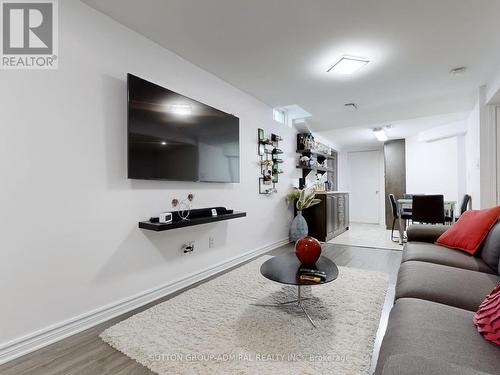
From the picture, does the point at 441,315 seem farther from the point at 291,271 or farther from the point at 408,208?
the point at 408,208

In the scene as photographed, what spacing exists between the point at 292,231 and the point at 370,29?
10.9 feet

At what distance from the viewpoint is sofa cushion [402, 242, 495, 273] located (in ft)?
6.19

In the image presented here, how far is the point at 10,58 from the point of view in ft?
5.55

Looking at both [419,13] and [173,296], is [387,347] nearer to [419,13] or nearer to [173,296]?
[173,296]

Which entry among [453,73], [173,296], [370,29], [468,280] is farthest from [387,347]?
[453,73]

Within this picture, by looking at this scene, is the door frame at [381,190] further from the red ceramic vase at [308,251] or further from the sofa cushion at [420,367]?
the sofa cushion at [420,367]

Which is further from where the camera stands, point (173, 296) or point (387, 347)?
point (173, 296)

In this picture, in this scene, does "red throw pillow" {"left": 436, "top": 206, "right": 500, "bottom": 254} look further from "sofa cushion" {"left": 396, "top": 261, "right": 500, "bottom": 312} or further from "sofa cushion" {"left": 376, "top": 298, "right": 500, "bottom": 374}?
"sofa cushion" {"left": 376, "top": 298, "right": 500, "bottom": 374}

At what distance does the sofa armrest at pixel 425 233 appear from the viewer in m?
2.60

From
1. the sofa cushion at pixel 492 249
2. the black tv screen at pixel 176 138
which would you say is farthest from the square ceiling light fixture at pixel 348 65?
the sofa cushion at pixel 492 249

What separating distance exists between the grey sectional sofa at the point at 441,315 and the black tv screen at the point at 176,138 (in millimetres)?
2071

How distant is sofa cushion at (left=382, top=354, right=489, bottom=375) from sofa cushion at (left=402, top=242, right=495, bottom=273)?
Answer: 152 cm
